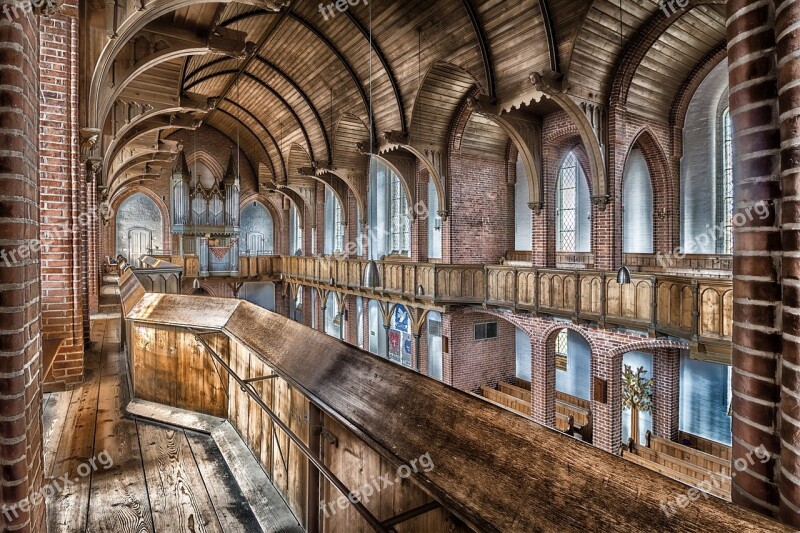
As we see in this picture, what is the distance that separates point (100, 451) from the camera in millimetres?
3018

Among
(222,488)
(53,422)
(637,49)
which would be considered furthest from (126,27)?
(637,49)

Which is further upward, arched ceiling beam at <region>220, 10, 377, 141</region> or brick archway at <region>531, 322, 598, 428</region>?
arched ceiling beam at <region>220, 10, 377, 141</region>

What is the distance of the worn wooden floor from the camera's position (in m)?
2.27

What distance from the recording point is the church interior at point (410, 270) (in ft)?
4.93

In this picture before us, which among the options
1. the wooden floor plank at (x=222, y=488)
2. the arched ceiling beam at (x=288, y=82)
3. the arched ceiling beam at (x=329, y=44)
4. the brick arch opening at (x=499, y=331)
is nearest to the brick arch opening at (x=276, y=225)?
the arched ceiling beam at (x=288, y=82)

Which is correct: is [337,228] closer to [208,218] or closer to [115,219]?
[208,218]

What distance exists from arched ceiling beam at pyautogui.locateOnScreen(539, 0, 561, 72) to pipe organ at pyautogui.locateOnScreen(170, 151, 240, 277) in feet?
50.5

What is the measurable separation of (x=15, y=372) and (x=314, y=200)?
17716 mm

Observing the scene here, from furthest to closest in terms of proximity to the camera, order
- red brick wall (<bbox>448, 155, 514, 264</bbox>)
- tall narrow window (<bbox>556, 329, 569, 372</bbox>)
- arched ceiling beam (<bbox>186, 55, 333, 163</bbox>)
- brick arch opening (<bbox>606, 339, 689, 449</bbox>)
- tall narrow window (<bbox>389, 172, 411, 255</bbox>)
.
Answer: tall narrow window (<bbox>389, 172, 411, 255</bbox>)
arched ceiling beam (<bbox>186, 55, 333, 163</bbox>)
tall narrow window (<bbox>556, 329, 569, 372</bbox>)
red brick wall (<bbox>448, 155, 514, 264</bbox>)
brick arch opening (<bbox>606, 339, 689, 449</bbox>)

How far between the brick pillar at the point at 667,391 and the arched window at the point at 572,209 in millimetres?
3205

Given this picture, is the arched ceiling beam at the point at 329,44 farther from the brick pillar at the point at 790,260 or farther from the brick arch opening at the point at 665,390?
the brick pillar at the point at 790,260

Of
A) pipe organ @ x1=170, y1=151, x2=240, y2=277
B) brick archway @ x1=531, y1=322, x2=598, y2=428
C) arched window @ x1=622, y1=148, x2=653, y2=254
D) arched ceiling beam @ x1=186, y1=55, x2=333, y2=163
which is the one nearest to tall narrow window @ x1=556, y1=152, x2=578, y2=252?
arched window @ x1=622, y1=148, x2=653, y2=254

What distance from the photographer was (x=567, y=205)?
1225 centimetres

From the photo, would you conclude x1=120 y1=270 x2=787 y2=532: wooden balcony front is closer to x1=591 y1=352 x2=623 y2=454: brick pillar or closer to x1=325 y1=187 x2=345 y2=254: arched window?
x1=591 y1=352 x2=623 y2=454: brick pillar
